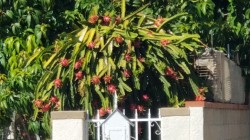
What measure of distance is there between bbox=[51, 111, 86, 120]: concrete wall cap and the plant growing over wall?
0.44 meters

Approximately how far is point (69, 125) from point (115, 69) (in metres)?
0.91

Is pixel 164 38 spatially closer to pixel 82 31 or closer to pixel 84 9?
pixel 82 31

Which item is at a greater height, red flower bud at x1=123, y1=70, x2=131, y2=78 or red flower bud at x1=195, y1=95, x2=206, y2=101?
red flower bud at x1=123, y1=70, x2=131, y2=78

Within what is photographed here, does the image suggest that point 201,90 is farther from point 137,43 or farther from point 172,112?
point 137,43

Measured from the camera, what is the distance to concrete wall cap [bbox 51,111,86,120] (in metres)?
7.79

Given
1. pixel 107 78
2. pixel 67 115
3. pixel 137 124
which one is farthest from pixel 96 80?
pixel 137 124

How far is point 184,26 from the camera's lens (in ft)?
32.5

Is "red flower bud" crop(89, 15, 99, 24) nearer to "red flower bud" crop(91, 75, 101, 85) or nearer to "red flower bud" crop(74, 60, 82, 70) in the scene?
"red flower bud" crop(74, 60, 82, 70)

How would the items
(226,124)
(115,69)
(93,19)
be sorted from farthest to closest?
(226,124)
(93,19)
(115,69)

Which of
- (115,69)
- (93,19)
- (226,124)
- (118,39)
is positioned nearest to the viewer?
(115,69)

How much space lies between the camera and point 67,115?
25.7 feet

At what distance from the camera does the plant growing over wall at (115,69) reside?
326 inches

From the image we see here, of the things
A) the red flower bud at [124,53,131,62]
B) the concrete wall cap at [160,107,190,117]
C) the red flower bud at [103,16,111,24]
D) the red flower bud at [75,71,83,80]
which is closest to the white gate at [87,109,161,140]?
the concrete wall cap at [160,107,190,117]

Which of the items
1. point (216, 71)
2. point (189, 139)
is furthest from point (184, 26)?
point (189, 139)
